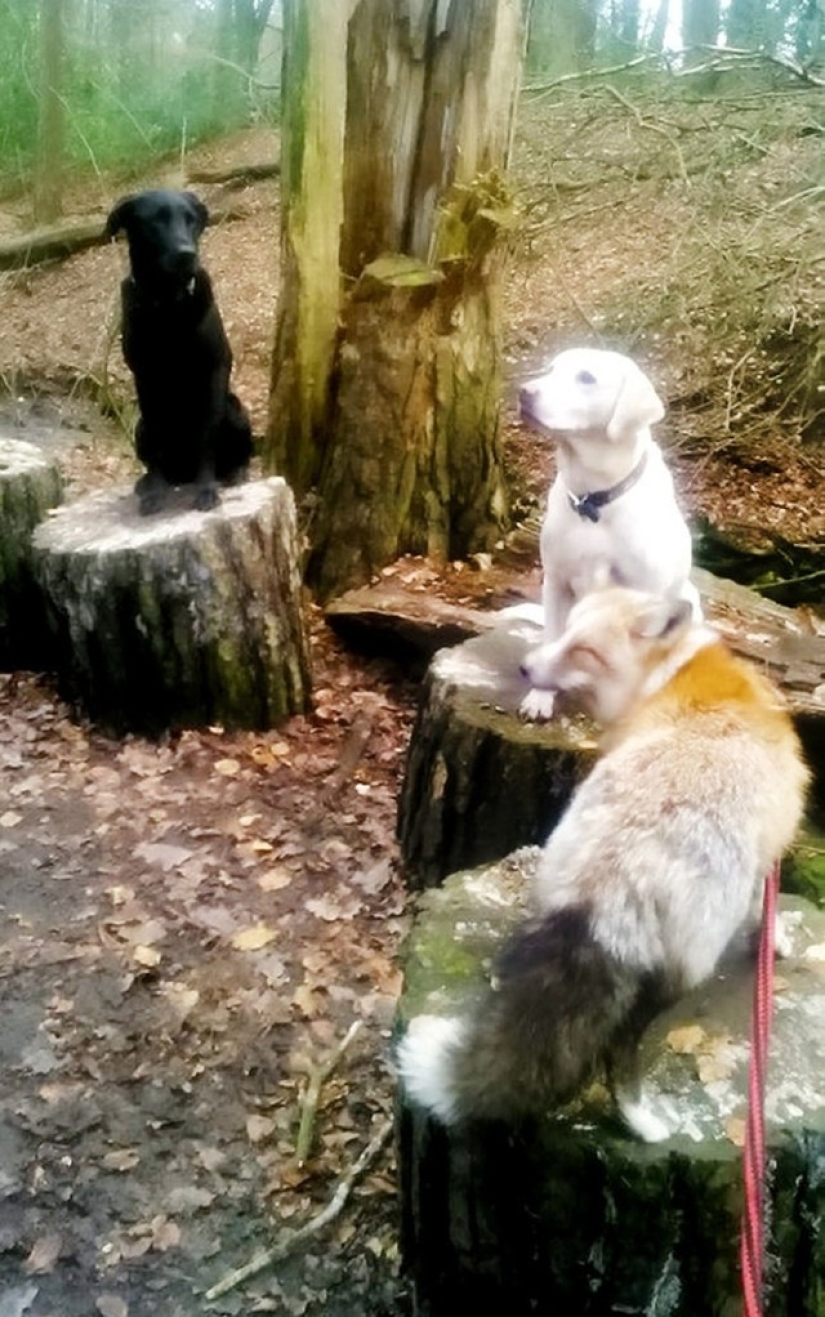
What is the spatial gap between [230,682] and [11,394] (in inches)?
285

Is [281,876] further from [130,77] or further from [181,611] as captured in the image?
[130,77]

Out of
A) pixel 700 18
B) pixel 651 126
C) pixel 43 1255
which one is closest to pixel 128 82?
pixel 700 18

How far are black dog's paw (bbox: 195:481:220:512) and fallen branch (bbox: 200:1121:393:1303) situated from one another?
276 cm

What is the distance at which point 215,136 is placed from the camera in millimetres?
15164

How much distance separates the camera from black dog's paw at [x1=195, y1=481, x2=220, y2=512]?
506cm

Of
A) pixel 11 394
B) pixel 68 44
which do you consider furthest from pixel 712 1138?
pixel 68 44

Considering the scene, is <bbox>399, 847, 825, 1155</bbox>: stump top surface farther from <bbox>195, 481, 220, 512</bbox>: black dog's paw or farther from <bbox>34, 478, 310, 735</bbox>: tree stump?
<bbox>195, 481, 220, 512</bbox>: black dog's paw

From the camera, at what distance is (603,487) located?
3.75m

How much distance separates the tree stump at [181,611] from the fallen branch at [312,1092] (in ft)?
6.00

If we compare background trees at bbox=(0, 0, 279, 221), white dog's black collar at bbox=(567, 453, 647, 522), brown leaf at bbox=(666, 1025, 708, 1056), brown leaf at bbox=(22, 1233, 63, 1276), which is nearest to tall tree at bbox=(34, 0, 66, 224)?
background trees at bbox=(0, 0, 279, 221)

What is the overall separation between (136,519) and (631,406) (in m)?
2.42

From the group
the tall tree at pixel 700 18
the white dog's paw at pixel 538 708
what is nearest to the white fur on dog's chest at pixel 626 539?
the white dog's paw at pixel 538 708

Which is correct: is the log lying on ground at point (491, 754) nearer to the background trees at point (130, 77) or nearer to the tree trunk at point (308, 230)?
the tree trunk at point (308, 230)

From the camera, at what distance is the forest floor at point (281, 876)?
9.78 ft
